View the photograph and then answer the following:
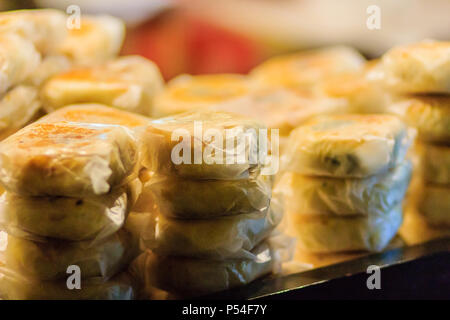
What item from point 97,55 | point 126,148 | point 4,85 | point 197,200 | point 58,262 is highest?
point 97,55

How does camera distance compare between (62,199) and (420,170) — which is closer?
(62,199)

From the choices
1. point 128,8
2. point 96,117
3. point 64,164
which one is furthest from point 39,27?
point 128,8

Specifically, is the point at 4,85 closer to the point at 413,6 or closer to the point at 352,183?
the point at 352,183

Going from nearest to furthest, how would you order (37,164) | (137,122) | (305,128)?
(37,164)
(137,122)
(305,128)

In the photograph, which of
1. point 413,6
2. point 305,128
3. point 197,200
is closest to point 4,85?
point 197,200

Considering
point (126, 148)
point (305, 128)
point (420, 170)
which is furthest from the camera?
point (420, 170)

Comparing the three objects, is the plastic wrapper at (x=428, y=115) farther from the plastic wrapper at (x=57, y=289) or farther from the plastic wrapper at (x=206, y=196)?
the plastic wrapper at (x=57, y=289)
